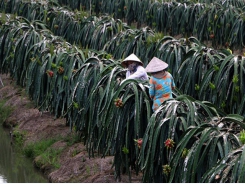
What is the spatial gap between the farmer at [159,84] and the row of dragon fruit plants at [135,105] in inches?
4.0

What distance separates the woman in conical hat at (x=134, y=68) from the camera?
5.13 meters

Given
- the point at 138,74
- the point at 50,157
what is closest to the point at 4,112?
the point at 50,157

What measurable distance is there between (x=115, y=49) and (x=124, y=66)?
2.68 metres

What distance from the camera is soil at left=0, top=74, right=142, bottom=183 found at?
5629 mm

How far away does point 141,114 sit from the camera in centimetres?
475

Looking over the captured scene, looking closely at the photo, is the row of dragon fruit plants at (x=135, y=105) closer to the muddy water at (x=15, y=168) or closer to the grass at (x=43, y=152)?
the grass at (x=43, y=152)

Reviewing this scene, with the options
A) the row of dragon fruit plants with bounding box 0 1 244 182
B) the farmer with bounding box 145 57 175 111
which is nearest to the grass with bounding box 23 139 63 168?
the row of dragon fruit plants with bounding box 0 1 244 182

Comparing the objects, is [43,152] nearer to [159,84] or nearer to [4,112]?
[4,112]

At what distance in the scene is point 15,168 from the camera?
6.66 m

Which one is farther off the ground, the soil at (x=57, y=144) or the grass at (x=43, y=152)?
the soil at (x=57, y=144)

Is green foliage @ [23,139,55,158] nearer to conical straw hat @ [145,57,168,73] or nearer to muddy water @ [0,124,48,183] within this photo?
muddy water @ [0,124,48,183]

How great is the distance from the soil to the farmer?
3.40 feet

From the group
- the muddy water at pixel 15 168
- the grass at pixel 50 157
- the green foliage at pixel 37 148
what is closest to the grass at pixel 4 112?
the muddy water at pixel 15 168

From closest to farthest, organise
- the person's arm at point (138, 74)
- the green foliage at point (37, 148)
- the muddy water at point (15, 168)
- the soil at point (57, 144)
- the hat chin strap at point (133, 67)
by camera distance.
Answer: the person's arm at point (138, 74) → the hat chin strap at point (133, 67) → the soil at point (57, 144) → the muddy water at point (15, 168) → the green foliage at point (37, 148)
